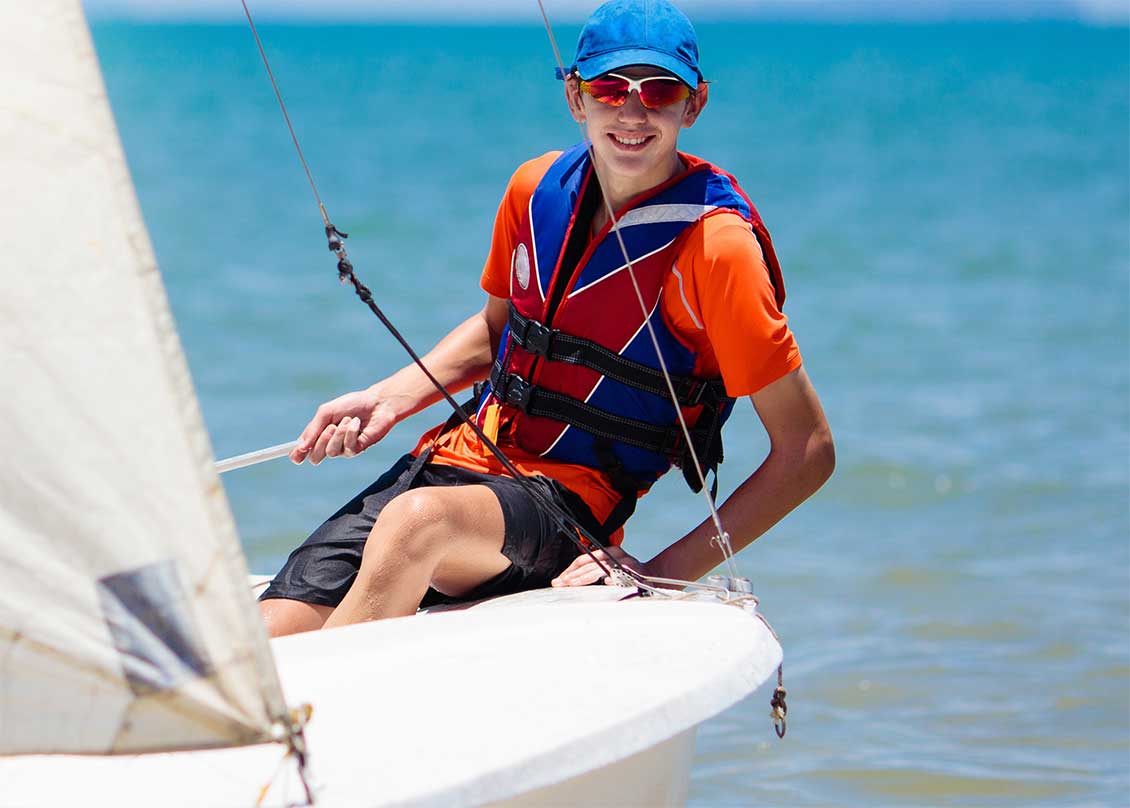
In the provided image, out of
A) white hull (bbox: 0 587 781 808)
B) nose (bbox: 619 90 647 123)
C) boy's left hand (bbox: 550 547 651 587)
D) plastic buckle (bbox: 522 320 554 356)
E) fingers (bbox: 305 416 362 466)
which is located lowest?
white hull (bbox: 0 587 781 808)

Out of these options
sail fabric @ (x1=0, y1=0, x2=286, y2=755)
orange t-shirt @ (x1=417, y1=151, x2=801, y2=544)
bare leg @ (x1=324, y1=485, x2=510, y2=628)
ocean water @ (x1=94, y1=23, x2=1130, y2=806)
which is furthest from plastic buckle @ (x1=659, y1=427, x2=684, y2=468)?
ocean water @ (x1=94, y1=23, x2=1130, y2=806)

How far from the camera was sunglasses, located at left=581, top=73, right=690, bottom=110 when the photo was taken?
3.05 m

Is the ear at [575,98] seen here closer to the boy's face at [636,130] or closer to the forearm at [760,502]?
the boy's face at [636,130]

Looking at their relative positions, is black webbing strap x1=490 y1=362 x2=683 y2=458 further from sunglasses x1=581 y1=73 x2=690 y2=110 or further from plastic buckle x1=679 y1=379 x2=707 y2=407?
sunglasses x1=581 y1=73 x2=690 y2=110

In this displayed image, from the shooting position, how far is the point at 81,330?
5.82ft

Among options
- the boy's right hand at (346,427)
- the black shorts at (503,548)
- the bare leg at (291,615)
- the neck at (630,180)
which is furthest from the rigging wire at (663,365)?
the bare leg at (291,615)

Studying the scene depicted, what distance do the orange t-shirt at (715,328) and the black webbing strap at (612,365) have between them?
48mm

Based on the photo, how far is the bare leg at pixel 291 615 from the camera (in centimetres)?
298

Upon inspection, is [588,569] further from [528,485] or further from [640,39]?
[640,39]

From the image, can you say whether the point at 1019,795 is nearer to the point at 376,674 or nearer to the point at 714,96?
the point at 376,674

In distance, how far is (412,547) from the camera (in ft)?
9.32

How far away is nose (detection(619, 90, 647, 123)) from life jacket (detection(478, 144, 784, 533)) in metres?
0.16

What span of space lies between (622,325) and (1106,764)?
8.12 feet

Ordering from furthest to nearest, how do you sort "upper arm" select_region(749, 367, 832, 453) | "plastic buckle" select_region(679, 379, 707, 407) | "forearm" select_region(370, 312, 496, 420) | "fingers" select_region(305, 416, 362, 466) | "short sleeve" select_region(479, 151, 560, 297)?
"forearm" select_region(370, 312, 496, 420) → "short sleeve" select_region(479, 151, 560, 297) → "fingers" select_region(305, 416, 362, 466) → "plastic buckle" select_region(679, 379, 707, 407) → "upper arm" select_region(749, 367, 832, 453)
